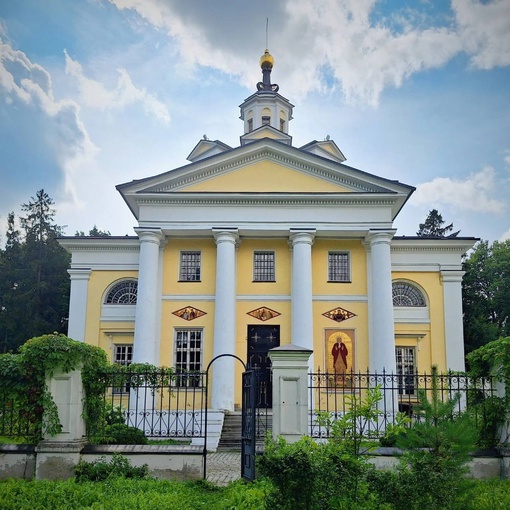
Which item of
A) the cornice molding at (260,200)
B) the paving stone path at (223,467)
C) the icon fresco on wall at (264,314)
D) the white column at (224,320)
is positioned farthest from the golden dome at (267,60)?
the paving stone path at (223,467)

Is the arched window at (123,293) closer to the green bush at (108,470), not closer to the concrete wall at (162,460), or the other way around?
the concrete wall at (162,460)

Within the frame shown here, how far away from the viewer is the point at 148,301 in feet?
72.4

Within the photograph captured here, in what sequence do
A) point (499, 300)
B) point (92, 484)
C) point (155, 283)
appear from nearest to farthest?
point (92, 484), point (155, 283), point (499, 300)

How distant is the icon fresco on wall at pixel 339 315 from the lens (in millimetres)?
23312

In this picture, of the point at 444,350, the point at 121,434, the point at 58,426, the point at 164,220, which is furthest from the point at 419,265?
the point at 58,426

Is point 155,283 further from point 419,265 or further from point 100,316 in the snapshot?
point 419,265

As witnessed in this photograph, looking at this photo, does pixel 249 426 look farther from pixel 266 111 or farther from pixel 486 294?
pixel 486 294

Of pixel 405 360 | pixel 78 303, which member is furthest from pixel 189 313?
pixel 405 360

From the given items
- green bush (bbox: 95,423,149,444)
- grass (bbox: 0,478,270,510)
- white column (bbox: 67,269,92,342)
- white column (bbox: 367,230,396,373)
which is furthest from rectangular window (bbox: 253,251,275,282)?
grass (bbox: 0,478,270,510)

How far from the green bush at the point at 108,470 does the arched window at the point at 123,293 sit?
14303 mm

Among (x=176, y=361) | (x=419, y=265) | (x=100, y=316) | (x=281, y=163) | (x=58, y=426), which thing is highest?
(x=281, y=163)

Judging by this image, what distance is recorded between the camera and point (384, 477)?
7625 millimetres

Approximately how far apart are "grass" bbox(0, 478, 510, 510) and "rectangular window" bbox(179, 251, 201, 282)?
14.1m

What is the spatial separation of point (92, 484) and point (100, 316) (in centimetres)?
1532
